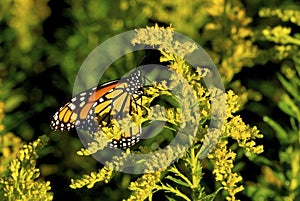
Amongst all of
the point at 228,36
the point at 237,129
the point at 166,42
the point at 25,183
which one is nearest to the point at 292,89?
the point at 237,129

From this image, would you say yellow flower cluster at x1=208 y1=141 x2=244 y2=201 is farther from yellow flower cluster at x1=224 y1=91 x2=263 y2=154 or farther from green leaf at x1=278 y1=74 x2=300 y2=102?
green leaf at x1=278 y1=74 x2=300 y2=102

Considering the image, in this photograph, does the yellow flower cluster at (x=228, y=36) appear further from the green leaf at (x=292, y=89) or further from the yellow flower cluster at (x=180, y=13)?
the green leaf at (x=292, y=89)

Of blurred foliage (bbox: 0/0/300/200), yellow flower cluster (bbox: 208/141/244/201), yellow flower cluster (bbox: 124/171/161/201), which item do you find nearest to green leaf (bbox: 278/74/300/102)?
blurred foliage (bbox: 0/0/300/200)

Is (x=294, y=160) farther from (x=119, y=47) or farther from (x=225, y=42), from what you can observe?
(x=119, y=47)

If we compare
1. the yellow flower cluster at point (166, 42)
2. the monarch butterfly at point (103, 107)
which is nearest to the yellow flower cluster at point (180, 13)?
the monarch butterfly at point (103, 107)

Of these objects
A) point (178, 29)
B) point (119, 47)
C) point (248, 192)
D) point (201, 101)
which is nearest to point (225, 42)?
point (178, 29)

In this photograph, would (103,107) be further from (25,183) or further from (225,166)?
(225,166)
